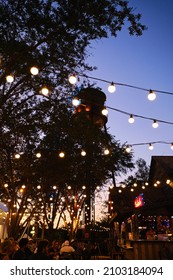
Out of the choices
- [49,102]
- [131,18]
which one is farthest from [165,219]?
[131,18]

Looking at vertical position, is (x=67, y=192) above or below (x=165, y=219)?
above

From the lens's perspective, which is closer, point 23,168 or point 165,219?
point 23,168

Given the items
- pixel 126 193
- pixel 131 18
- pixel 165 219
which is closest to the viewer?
pixel 131 18

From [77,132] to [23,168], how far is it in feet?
25.0

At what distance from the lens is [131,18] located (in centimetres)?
1037

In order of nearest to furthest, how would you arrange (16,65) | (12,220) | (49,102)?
(16,65) → (49,102) → (12,220)

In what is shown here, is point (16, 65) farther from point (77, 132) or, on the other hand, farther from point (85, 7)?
point (77, 132)

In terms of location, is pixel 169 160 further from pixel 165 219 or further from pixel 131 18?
pixel 131 18

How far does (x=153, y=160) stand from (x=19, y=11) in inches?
891

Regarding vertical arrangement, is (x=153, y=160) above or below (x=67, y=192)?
above

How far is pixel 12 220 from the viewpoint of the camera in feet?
58.6
